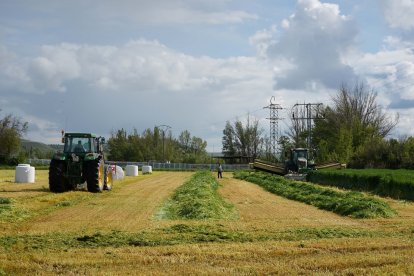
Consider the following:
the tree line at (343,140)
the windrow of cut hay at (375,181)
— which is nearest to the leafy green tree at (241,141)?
the tree line at (343,140)

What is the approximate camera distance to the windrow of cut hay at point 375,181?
27.9 metres

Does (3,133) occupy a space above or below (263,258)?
above

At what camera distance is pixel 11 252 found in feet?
34.9

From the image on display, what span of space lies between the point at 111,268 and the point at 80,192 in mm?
17204

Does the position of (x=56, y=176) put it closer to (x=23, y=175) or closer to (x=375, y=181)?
(x=23, y=175)

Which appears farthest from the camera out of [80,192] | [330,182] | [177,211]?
[330,182]

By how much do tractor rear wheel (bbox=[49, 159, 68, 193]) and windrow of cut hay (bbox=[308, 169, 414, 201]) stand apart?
1645 centimetres

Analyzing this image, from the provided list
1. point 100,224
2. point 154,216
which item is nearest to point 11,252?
point 100,224

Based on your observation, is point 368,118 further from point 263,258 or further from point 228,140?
point 263,258

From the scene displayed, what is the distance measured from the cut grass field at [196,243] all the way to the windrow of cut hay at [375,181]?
8.85 m

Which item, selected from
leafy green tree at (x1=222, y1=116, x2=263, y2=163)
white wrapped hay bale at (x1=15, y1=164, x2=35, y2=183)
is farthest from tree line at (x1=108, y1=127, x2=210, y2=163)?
white wrapped hay bale at (x1=15, y1=164, x2=35, y2=183)

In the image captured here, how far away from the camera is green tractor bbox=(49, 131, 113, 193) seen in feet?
83.5

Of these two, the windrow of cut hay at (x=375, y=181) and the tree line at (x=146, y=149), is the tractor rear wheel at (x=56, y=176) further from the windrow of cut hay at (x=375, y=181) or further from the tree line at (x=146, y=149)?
the tree line at (x=146, y=149)

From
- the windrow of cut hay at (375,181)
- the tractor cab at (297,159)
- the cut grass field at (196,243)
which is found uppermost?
the tractor cab at (297,159)
